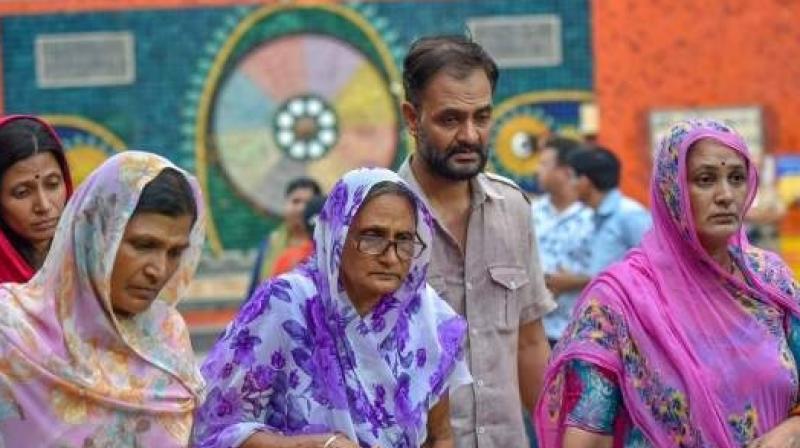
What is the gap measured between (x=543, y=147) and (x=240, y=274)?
491cm

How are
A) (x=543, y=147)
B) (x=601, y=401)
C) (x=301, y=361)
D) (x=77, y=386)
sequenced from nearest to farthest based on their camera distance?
(x=77, y=386) < (x=301, y=361) < (x=601, y=401) < (x=543, y=147)

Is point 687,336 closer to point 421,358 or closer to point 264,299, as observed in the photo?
point 421,358

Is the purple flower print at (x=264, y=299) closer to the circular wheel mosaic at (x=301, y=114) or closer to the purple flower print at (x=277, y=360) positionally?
the purple flower print at (x=277, y=360)

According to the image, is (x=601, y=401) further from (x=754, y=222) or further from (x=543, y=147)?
(x=754, y=222)

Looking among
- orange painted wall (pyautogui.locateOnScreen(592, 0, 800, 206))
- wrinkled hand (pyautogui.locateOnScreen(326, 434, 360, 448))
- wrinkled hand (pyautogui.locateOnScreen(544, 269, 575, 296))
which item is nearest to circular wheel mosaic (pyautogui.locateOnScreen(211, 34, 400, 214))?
orange painted wall (pyautogui.locateOnScreen(592, 0, 800, 206))

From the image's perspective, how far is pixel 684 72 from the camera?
553 inches

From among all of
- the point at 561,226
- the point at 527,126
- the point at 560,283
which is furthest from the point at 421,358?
the point at 527,126

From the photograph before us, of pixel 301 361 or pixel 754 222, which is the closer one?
pixel 301 361

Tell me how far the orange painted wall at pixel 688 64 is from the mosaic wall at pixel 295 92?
223 millimetres

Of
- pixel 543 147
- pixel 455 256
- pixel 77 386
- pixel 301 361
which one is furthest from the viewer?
pixel 543 147

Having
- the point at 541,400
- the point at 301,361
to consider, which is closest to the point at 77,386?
the point at 301,361

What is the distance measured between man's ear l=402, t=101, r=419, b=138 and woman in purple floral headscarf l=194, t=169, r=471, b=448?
890 mm

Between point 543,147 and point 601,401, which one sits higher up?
point 543,147

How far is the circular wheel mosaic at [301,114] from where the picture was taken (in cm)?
1396
